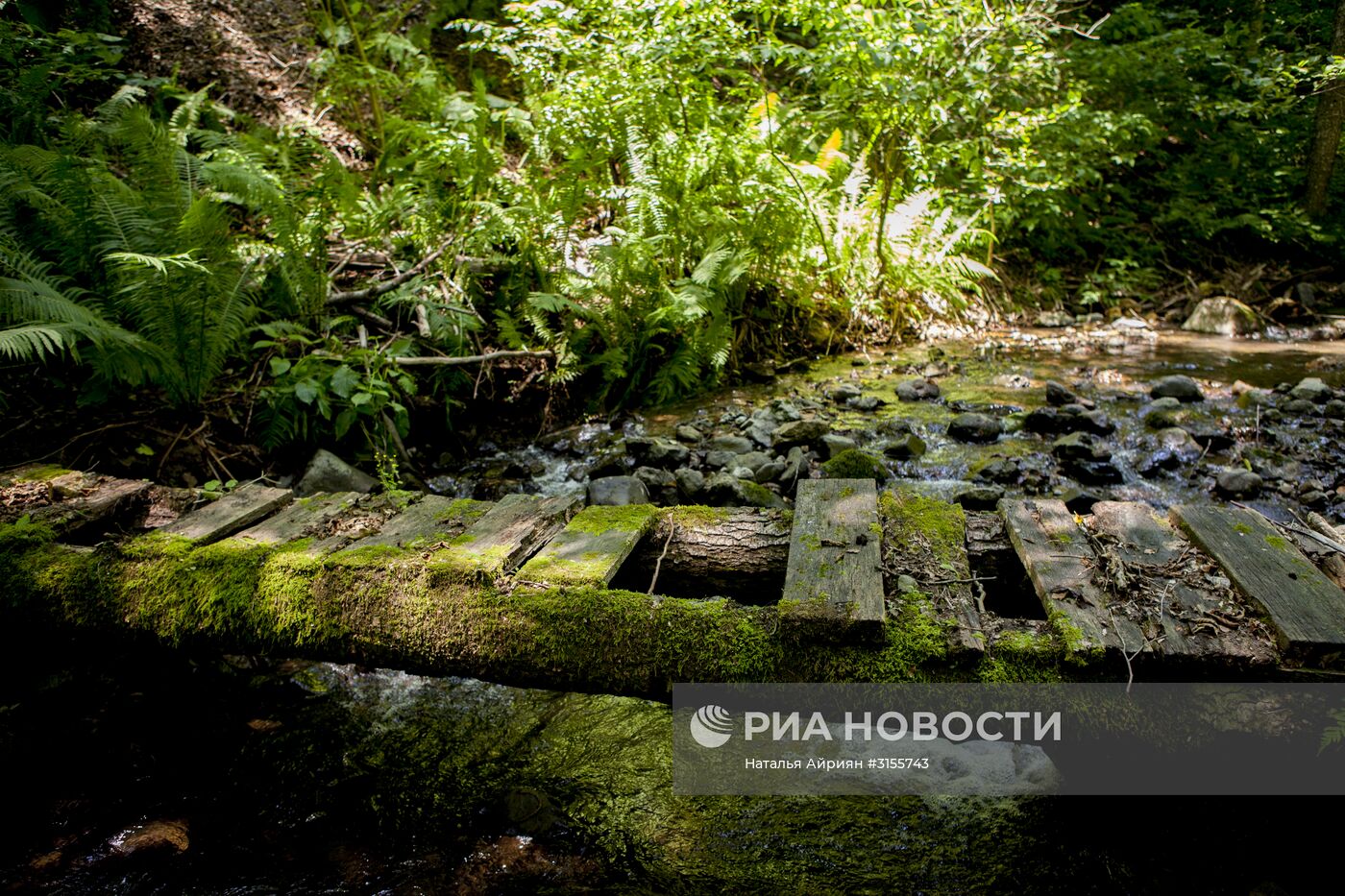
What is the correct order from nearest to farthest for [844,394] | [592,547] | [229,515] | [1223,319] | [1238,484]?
1. [592,547]
2. [229,515]
3. [1238,484]
4. [844,394]
5. [1223,319]

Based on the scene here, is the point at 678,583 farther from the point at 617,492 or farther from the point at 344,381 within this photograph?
the point at 344,381

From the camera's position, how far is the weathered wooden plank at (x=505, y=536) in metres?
2.07

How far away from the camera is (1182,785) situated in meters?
1.78

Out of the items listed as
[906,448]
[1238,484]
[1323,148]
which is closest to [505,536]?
[906,448]

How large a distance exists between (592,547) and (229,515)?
1.33 meters

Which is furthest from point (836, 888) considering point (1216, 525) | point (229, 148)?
point (229, 148)

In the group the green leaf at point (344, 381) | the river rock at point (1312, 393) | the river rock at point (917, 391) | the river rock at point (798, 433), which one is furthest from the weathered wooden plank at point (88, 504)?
the river rock at point (1312, 393)

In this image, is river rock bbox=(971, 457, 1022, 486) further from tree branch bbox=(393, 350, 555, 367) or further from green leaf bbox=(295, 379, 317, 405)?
green leaf bbox=(295, 379, 317, 405)

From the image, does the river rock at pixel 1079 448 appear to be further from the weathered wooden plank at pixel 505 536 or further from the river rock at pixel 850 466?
the weathered wooden plank at pixel 505 536

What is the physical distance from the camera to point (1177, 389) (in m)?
5.38

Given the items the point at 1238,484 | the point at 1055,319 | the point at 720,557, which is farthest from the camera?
the point at 1055,319

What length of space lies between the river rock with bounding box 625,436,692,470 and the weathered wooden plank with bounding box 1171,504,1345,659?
2.61m

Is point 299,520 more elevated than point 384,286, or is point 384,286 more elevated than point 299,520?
point 384,286

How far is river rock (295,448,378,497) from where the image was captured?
12.3 ft
